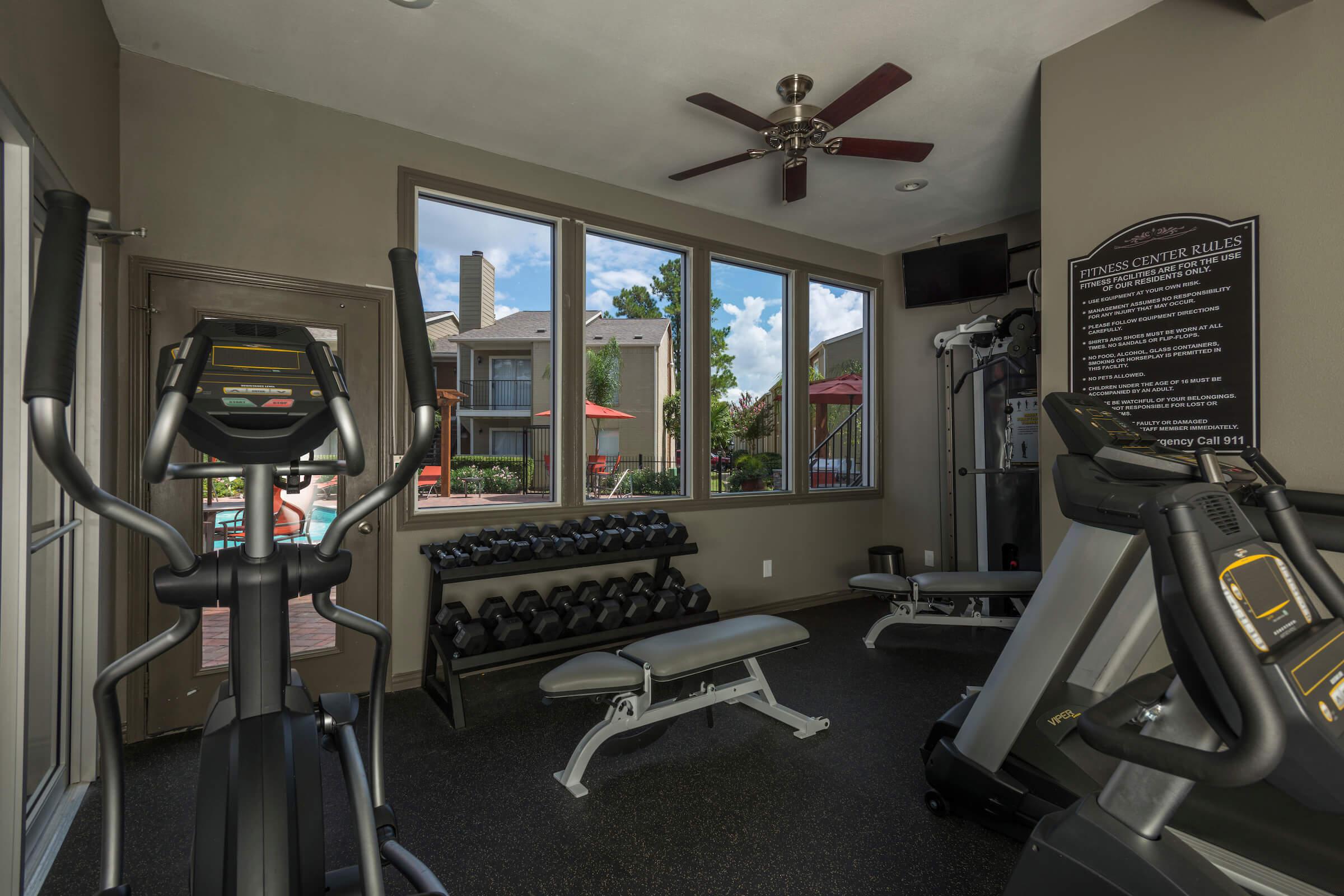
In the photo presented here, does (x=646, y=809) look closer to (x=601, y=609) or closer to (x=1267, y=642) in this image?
(x=601, y=609)

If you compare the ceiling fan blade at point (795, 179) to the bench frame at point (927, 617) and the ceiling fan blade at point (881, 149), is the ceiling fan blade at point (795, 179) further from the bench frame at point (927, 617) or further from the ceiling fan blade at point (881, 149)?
the bench frame at point (927, 617)

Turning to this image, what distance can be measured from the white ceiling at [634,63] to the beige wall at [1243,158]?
22cm

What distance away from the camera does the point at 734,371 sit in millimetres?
4672

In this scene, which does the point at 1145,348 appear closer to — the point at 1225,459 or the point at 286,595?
the point at 1225,459

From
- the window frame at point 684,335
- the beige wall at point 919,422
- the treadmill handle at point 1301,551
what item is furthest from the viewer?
the beige wall at point 919,422

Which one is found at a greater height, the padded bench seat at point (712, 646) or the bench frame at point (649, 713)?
the padded bench seat at point (712, 646)

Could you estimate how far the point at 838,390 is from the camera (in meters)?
5.20

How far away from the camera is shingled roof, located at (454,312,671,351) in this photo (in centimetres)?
366

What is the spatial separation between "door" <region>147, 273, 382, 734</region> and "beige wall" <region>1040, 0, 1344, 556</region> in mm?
3083

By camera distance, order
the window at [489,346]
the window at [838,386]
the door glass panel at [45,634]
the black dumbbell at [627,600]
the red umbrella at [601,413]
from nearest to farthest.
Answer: the door glass panel at [45,634], the black dumbbell at [627,600], the window at [489,346], the red umbrella at [601,413], the window at [838,386]

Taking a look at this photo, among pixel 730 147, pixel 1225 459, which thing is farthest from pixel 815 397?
pixel 1225 459

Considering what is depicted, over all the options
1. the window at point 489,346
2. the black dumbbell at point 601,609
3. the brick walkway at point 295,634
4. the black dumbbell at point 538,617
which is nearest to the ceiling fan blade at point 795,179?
the window at point 489,346

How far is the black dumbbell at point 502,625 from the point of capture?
3.00 m

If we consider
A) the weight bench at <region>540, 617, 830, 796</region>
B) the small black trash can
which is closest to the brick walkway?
the weight bench at <region>540, 617, 830, 796</region>
